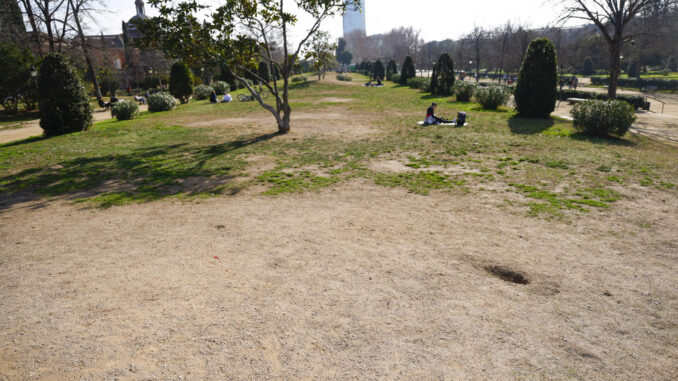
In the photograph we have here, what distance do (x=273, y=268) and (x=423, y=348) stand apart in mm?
2264

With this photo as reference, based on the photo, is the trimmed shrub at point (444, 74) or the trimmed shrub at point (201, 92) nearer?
the trimmed shrub at point (444, 74)

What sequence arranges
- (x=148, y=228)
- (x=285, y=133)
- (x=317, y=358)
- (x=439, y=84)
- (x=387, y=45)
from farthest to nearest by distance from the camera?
(x=387, y=45), (x=439, y=84), (x=285, y=133), (x=148, y=228), (x=317, y=358)

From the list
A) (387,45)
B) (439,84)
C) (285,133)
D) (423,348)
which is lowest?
(423,348)

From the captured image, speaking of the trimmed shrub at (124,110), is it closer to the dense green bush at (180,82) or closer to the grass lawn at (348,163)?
the grass lawn at (348,163)

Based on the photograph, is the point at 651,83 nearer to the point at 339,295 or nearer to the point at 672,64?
the point at 672,64

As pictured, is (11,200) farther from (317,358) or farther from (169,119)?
(169,119)

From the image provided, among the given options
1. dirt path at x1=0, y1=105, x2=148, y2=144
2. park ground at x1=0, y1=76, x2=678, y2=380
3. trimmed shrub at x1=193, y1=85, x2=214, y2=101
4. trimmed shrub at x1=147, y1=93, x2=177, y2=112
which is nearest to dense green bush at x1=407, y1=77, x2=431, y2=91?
trimmed shrub at x1=193, y1=85, x2=214, y2=101

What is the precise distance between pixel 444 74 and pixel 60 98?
84.5 feet

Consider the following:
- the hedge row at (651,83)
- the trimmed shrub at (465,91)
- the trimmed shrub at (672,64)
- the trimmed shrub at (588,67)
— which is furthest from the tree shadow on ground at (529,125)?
the trimmed shrub at (672,64)

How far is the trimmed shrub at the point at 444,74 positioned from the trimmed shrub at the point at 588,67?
53373 millimetres

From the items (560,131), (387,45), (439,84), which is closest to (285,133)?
(560,131)

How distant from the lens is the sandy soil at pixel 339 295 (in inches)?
127

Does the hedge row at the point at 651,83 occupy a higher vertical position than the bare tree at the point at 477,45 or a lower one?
lower

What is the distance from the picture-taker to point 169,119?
20344 millimetres
